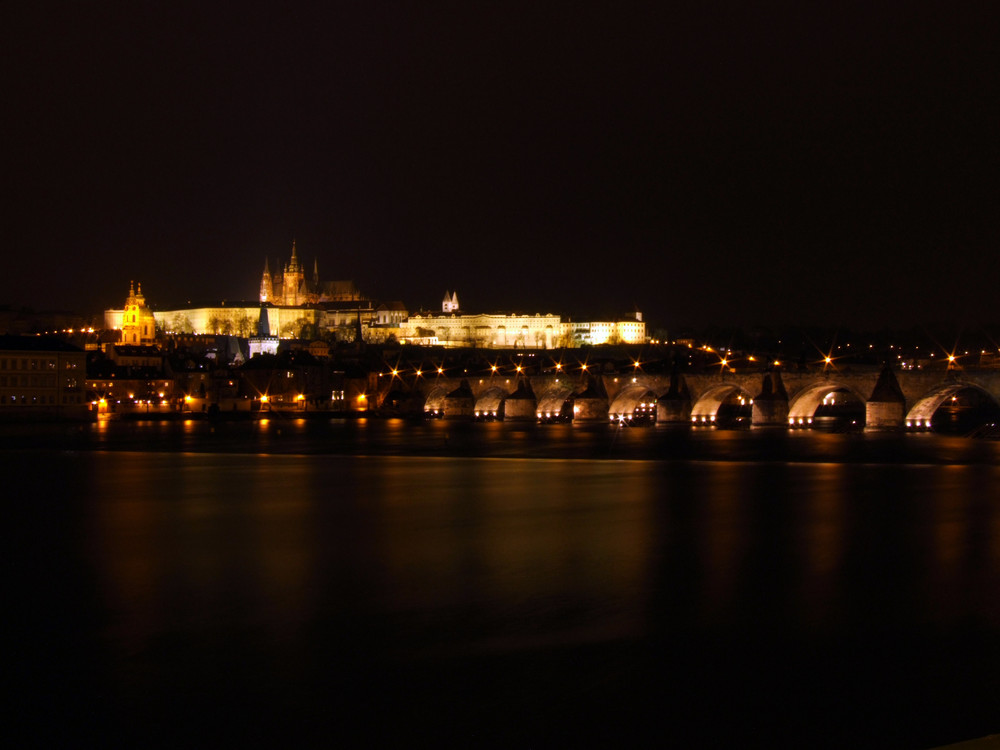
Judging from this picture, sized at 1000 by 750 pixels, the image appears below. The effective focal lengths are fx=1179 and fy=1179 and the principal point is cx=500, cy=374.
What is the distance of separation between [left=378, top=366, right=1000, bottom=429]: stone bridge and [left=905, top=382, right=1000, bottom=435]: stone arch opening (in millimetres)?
87

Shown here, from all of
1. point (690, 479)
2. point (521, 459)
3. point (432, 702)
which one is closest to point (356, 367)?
point (521, 459)

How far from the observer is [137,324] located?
114m

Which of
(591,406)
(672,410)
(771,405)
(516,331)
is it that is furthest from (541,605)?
(516,331)

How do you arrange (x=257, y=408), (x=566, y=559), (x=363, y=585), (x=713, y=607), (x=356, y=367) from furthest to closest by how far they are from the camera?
(x=356, y=367) < (x=257, y=408) < (x=566, y=559) < (x=363, y=585) < (x=713, y=607)

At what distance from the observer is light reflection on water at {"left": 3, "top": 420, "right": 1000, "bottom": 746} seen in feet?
28.3

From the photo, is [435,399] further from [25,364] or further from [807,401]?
[807,401]

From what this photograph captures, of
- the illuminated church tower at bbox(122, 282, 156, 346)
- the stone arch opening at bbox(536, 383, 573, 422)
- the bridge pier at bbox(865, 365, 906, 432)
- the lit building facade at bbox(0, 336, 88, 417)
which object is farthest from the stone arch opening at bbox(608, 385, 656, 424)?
the illuminated church tower at bbox(122, 282, 156, 346)

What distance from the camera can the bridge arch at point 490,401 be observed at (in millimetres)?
67312

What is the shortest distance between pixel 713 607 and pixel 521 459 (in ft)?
69.6

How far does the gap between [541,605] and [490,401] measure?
55827mm

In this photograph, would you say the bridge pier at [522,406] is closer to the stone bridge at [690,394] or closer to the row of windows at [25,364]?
the stone bridge at [690,394]

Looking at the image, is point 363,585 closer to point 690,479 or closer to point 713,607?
point 713,607

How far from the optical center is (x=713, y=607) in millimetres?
11805

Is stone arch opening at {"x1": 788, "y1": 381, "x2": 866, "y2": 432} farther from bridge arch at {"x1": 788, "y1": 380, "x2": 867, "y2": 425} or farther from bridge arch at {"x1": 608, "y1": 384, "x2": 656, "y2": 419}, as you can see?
bridge arch at {"x1": 608, "y1": 384, "x2": 656, "y2": 419}
